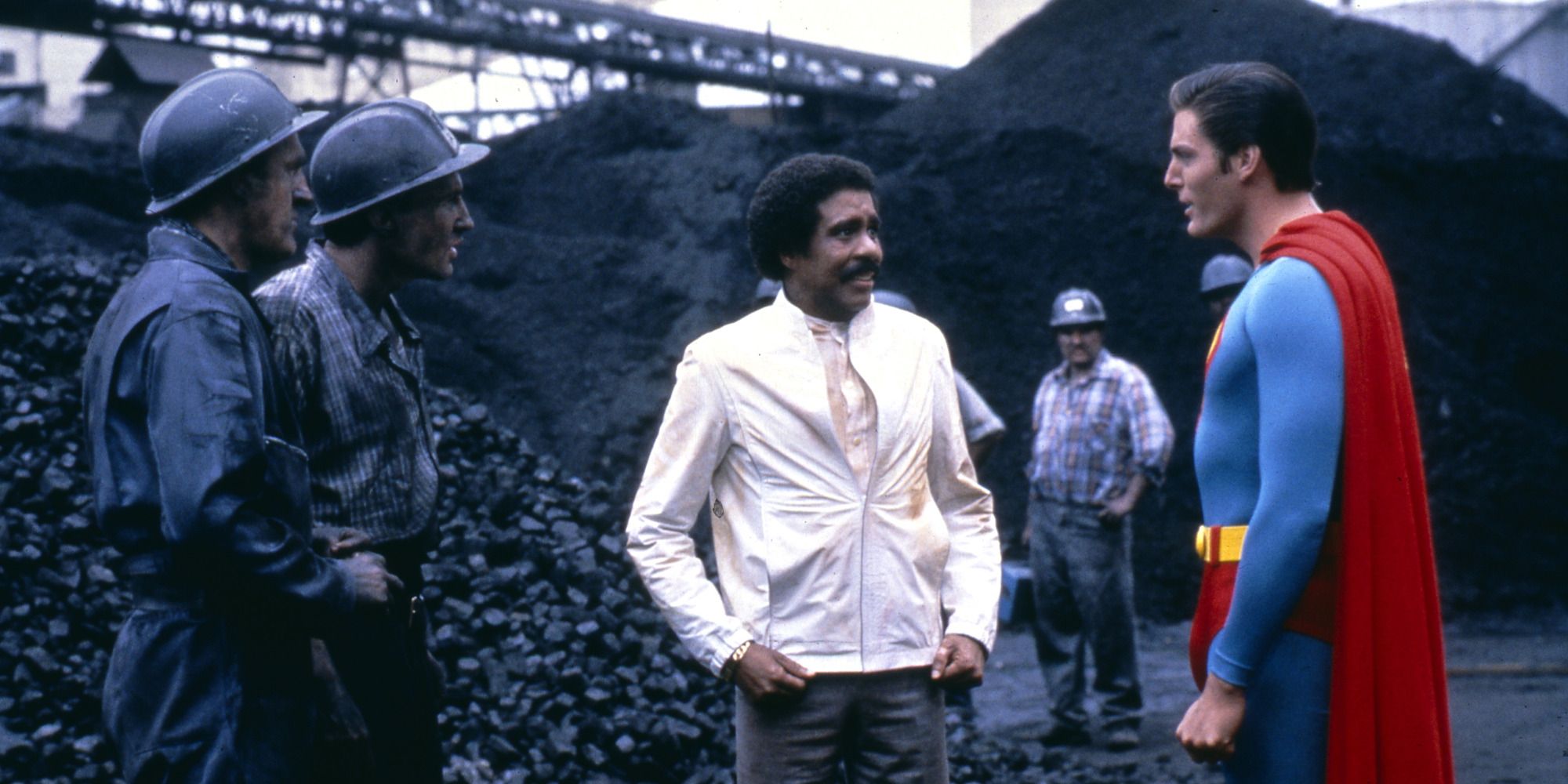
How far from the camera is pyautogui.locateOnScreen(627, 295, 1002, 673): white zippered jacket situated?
3119 mm

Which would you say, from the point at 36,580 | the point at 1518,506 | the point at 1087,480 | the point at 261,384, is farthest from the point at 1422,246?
the point at 261,384

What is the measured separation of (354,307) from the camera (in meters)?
3.15

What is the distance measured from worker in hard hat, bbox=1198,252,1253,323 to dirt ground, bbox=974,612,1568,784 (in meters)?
2.32

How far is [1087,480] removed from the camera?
301 inches

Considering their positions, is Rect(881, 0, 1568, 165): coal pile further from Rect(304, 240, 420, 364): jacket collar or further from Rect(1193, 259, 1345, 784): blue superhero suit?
Rect(1193, 259, 1345, 784): blue superhero suit

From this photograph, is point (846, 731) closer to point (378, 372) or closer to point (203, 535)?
point (378, 372)

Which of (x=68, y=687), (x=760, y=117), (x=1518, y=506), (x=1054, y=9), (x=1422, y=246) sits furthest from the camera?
(x=760, y=117)

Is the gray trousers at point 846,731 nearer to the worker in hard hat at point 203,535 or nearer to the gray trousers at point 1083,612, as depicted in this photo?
the worker in hard hat at point 203,535

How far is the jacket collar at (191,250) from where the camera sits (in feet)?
8.95

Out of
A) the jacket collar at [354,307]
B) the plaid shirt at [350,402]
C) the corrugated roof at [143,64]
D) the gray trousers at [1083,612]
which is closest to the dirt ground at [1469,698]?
the gray trousers at [1083,612]

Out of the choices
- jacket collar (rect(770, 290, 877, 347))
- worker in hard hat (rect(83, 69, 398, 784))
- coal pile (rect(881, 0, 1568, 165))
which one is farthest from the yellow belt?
coal pile (rect(881, 0, 1568, 165))

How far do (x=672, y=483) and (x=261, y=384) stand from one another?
0.93 meters

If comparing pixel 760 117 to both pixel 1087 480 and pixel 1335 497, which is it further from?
pixel 1335 497

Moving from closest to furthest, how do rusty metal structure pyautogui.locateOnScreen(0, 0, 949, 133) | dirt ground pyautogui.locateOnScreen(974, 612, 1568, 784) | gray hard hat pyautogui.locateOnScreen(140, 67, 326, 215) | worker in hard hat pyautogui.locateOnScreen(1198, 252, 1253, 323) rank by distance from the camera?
gray hard hat pyautogui.locateOnScreen(140, 67, 326, 215), dirt ground pyautogui.locateOnScreen(974, 612, 1568, 784), worker in hard hat pyautogui.locateOnScreen(1198, 252, 1253, 323), rusty metal structure pyautogui.locateOnScreen(0, 0, 949, 133)
